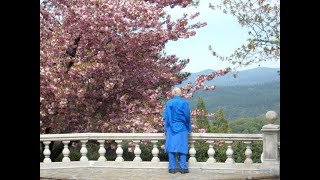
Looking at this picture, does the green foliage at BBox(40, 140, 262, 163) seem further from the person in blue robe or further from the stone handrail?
the person in blue robe

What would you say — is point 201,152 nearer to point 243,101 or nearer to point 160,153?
point 160,153

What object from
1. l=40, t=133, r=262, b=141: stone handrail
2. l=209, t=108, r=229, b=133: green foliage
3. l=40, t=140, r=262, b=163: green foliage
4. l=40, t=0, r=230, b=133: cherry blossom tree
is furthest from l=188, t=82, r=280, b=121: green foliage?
l=40, t=133, r=262, b=141: stone handrail

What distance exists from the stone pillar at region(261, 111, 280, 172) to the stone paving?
0.18 metres

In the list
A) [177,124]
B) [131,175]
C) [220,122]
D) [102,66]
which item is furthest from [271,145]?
[220,122]

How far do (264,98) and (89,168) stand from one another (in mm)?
7080

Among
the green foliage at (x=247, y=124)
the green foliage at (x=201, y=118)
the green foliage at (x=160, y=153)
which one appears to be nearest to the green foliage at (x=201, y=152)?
the green foliage at (x=160, y=153)

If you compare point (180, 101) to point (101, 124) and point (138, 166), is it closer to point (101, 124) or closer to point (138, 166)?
point (138, 166)

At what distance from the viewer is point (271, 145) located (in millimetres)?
8477

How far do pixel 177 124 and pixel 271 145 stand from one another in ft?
4.44

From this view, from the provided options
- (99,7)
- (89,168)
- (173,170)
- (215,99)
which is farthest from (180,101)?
(215,99)

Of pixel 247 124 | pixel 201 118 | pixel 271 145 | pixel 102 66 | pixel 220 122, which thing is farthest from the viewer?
pixel 247 124

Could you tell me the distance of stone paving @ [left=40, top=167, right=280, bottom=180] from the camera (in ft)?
27.5

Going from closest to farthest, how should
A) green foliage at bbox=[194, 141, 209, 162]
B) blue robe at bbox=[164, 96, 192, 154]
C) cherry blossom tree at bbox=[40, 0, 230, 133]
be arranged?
blue robe at bbox=[164, 96, 192, 154], cherry blossom tree at bbox=[40, 0, 230, 133], green foliage at bbox=[194, 141, 209, 162]

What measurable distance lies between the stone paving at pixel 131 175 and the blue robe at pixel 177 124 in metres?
0.41
